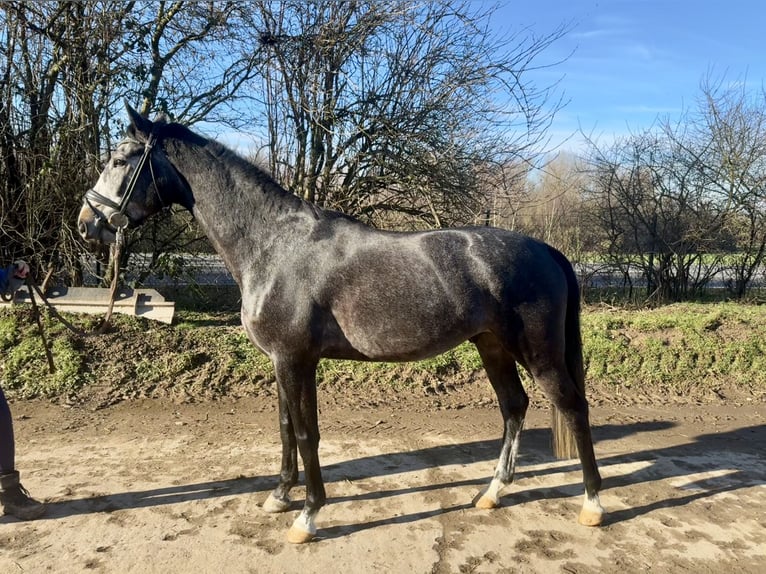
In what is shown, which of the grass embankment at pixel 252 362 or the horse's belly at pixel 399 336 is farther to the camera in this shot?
the grass embankment at pixel 252 362

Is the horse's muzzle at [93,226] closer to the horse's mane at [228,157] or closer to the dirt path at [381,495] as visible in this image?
the horse's mane at [228,157]

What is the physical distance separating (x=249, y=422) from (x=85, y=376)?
6.46ft

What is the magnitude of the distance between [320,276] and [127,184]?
1.20 meters

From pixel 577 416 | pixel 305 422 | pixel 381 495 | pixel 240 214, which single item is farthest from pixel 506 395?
Result: pixel 240 214

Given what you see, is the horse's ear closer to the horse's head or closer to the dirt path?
the horse's head

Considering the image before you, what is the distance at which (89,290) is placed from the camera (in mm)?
6371

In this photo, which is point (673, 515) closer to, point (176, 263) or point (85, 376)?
point (85, 376)

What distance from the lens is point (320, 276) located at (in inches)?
112

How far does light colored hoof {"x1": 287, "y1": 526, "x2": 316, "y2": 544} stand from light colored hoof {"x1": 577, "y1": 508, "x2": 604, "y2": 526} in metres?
1.60

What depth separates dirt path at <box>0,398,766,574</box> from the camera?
267 centimetres

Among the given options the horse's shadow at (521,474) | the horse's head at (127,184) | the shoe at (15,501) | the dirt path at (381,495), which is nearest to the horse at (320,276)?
the horse's head at (127,184)

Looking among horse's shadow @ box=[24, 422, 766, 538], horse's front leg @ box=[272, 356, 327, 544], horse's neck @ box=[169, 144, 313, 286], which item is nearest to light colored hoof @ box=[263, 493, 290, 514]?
horse's shadow @ box=[24, 422, 766, 538]

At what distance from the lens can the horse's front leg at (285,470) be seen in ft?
10.3

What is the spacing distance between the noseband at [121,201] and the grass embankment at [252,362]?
9.13 ft
